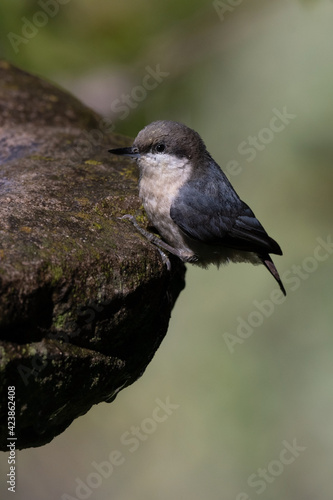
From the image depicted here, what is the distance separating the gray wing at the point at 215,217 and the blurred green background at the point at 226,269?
5.41 ft

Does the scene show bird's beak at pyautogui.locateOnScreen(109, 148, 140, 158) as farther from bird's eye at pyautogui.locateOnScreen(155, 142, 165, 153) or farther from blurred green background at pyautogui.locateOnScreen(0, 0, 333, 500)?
blurred green background at pyautogui.locateOnScreen(0, 0, 333, 500)

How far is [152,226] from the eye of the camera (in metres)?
3.10

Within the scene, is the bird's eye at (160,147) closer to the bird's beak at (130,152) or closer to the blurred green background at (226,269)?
the bird's beak at (130,152)

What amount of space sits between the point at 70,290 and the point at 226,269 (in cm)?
282

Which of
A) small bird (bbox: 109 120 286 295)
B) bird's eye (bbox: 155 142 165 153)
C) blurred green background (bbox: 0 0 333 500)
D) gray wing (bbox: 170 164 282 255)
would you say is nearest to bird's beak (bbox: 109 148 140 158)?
small bird (bbox: 109 120 286 295)

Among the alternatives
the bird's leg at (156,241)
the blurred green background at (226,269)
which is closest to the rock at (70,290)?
the bird's leg at (156,241)

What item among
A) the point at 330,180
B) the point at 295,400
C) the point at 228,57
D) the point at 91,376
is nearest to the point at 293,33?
the point at 228,57

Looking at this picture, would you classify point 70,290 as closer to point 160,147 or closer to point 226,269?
point 160,147

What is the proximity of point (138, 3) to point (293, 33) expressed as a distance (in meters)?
1.32

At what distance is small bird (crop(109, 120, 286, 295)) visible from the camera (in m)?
3.01

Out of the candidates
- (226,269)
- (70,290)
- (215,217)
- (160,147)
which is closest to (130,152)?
(160,147)

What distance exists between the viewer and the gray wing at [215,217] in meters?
3.02

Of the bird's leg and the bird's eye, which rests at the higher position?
the bird's eye

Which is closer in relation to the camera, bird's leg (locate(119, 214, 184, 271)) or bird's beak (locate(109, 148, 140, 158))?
bird's leg (locate(119, 214, 184, 271))
